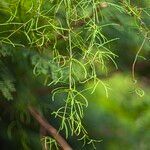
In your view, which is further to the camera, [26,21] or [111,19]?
[111,19]

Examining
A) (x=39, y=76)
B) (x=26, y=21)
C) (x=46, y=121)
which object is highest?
(x=26, y=21)

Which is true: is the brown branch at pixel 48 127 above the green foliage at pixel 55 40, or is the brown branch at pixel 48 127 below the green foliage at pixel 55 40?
below

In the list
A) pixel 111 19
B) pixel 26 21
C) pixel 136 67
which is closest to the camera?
pixel 26 21

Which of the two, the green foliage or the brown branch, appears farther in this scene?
the brown branch

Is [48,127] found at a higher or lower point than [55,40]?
lower

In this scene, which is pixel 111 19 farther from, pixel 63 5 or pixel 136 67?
pixel 136 67

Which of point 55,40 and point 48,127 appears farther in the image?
point 48,127

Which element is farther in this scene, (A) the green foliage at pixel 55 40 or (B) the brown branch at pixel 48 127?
(B) the brown branch at pixel 48 127

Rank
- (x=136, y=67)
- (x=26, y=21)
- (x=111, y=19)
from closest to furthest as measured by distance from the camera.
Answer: (x=26, y=21), (x=111, y=19), (x=136, y=67)

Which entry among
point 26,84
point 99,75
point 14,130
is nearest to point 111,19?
point 99,75

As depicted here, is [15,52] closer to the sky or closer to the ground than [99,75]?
closer to the sky

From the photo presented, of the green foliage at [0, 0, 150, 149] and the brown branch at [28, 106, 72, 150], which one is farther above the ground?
the green foliage at [0, 0, 150, 149]
